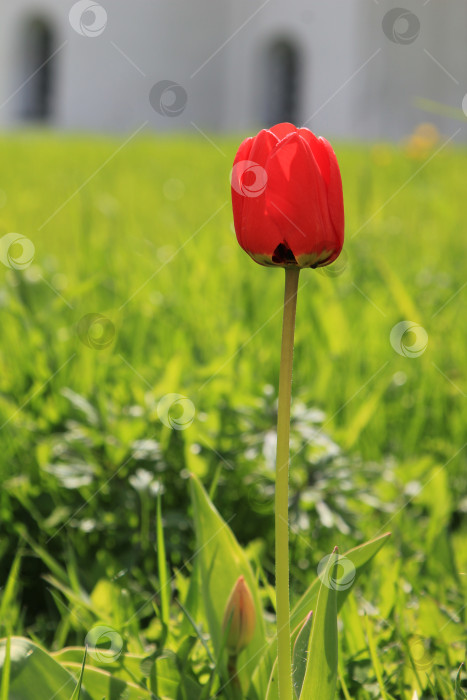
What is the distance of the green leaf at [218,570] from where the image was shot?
541 mm

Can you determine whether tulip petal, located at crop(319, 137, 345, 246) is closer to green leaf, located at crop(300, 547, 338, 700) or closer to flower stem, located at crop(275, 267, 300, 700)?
flower stem, located at crop(275, 267, 300, 700)

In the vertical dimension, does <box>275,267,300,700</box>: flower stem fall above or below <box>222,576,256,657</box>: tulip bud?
above

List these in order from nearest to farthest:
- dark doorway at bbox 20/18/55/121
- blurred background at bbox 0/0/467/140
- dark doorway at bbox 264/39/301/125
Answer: blurred background at bbox 0/0/467/140 → dark doorway at bbox 264/39/301/125 → dark doorway at bbox 20/18/55/121

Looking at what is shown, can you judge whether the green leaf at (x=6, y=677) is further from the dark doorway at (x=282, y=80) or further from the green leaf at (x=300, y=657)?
the dark doorway at (x=282, y=80)

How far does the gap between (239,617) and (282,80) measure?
1686 cm

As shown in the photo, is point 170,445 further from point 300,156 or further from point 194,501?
point 300,156

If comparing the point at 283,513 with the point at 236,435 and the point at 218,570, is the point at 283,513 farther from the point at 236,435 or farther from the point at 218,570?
the point at 236,435

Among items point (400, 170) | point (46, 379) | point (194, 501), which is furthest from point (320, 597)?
point (400, 170)

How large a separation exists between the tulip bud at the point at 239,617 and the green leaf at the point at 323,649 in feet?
0.24

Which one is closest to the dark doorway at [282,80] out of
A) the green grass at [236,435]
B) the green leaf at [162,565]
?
the green grass at [236,435]

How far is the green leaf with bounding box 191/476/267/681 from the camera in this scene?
1.77 feet

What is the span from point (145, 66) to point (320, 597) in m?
15.9

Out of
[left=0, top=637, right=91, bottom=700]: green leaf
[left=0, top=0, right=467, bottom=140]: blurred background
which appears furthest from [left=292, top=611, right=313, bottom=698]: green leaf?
[left=0, top=0, right=467, bottom=140]: blurred background

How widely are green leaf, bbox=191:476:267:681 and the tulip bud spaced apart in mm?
27
